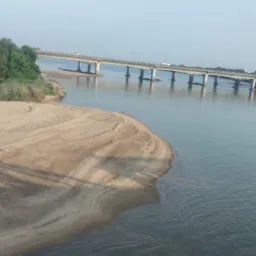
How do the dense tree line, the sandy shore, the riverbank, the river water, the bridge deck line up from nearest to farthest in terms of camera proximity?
the river water, the sandy shore, the riverbank, the dense tree line, the bridge deck

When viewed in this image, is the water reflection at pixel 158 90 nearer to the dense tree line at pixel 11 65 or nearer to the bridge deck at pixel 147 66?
the bridge deck at pixel 147 66

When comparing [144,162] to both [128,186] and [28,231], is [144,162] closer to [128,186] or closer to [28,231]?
[128,186]

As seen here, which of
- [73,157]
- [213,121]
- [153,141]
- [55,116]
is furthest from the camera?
[213,121]

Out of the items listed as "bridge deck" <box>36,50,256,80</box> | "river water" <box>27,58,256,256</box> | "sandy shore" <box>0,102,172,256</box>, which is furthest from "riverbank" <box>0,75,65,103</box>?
"bridge deck" <box>36,50,256,80</box>

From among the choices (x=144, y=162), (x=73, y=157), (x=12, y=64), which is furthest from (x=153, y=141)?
(x=12, y=64)

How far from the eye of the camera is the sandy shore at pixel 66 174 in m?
15.1

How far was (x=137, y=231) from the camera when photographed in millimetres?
15938

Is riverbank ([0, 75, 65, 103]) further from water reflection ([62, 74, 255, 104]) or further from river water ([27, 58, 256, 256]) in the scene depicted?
water reflection ([62, 74, 255, 104])

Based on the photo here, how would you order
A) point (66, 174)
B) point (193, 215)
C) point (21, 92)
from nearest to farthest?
point (193, 215) < point (66, 174) < point (21, 92)

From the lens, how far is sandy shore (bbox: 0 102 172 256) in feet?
49.4

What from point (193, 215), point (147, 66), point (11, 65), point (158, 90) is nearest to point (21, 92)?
point (11, 65)

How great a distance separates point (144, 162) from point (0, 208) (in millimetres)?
11823

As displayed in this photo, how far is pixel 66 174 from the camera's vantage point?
20.8 meters

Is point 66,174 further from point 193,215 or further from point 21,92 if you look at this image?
point 21,92
